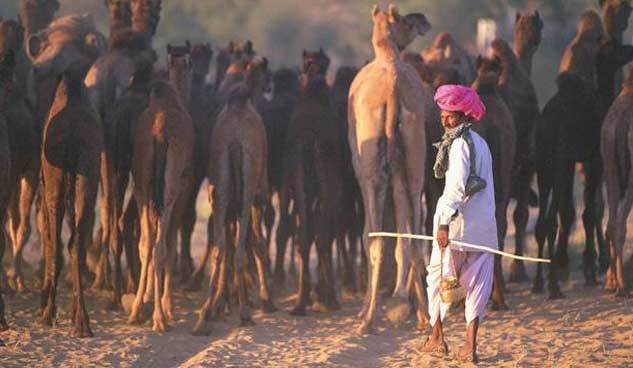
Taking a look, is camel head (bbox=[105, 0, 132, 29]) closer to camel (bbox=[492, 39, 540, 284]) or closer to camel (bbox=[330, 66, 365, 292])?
camel (bbox=[330, 66, 365, 292])

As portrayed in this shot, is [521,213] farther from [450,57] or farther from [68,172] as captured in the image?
[68,172]

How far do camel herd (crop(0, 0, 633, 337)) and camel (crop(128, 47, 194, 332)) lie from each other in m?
0.02

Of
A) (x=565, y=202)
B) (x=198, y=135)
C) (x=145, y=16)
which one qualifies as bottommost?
(x=565, y=202)

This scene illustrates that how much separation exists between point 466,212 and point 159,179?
3.38 m

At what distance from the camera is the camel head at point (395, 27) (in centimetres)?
1257

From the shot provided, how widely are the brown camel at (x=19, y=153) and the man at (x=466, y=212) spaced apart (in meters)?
4.25

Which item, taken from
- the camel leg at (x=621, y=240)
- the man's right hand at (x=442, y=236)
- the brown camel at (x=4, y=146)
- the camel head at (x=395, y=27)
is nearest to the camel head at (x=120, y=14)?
the camel head at (x=395, y=27)

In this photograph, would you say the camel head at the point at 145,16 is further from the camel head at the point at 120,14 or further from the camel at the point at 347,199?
the camel at the point at 347,199

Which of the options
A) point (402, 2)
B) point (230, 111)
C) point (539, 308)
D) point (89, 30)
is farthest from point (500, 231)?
point (402, 2)

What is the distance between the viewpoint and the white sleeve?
945cm

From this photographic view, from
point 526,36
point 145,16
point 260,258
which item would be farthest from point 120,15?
point 526,36

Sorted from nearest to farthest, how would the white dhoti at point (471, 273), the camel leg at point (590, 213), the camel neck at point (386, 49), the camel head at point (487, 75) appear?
the white dhoti at point (471, 273)
the camel neck at point (386, 49)
the camel head at point (487, 75)
the camel leg at point (590, 213)

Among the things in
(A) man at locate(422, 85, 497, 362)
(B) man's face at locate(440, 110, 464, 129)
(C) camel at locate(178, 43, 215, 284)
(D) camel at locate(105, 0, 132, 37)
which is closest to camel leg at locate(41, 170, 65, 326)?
(C) camel at locate(178, 43, 215, 284)

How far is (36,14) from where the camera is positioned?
16984 mm
